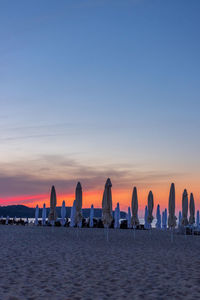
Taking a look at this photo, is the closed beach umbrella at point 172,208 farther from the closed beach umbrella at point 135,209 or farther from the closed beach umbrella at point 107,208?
the closed beach umbrella at point 107,208

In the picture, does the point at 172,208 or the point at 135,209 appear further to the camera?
the point at 135,209

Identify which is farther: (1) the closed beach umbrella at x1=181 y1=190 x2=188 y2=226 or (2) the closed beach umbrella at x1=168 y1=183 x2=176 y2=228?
(1) the closed beach umbrella at x1=181 y1=190 x2=188 y2=226

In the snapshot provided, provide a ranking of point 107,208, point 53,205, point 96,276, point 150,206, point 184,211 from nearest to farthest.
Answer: point 96,276
point 107,208
point 184,211
point 150,206
point 53,205

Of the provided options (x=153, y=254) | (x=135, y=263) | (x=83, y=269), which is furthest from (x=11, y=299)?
(x=153, y=254)

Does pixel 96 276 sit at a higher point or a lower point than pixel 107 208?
lower

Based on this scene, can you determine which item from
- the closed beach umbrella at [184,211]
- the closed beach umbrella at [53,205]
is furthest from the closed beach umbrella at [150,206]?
the closed beach umbrella at [53,205]

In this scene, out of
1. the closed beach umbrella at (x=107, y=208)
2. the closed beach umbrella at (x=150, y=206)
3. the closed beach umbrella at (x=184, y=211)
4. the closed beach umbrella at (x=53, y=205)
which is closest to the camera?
the closed beach umbrella at (x=107, y=208)

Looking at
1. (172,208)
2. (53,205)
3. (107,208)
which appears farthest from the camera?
(53,205)

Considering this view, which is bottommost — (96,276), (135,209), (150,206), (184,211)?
(96,276)

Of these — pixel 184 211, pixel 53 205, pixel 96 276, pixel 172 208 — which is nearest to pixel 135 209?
pixel 172 208

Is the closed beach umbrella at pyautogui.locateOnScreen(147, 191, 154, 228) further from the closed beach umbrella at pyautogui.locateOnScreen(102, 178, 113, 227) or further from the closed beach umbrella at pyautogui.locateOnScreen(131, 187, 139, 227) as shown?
the closed beach umbrella at pyautogui.locateOnScreen(102, 178, 113, 227)

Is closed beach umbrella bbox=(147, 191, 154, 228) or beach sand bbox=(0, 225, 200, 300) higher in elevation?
closed beach umbrella bbox=(147, 191, 154, 228)

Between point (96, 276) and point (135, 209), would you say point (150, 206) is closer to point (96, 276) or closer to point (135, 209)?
point (135, 209)

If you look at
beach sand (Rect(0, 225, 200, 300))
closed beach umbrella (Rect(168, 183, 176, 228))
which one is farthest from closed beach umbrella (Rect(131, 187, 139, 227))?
beach sand (Rect(0, 225, 200, 300))
